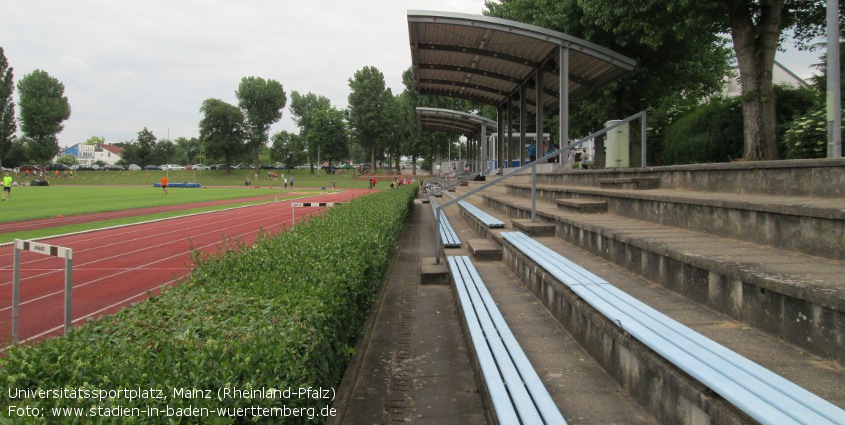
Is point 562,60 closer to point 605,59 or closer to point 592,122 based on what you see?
point 605,59

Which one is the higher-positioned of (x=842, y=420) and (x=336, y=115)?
(x=336, y=115)

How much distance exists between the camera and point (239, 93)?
9012cm

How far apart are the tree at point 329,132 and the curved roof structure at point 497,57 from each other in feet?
234

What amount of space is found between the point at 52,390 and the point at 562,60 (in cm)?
1347

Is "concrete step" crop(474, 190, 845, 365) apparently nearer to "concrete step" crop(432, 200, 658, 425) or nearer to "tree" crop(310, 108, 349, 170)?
"concrete step" crop(432, 200, 658, 425)

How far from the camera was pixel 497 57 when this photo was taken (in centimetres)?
1598

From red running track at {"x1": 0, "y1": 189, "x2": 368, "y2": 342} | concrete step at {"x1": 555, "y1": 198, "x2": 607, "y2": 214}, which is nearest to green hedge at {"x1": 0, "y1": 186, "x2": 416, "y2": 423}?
red running track at {"x1": 0, "y1": 189, "x2": 368, "y2": 342}

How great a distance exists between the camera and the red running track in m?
7.83

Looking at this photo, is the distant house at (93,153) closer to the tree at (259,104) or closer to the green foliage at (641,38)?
the tree at (259,104)

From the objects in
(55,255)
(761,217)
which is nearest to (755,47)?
(761,217)

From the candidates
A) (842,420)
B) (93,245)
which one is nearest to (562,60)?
(842,420)

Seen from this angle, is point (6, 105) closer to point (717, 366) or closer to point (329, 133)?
point (329, 133)

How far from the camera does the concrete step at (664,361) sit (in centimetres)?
240

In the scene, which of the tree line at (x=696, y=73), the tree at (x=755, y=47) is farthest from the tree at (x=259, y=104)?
the tree at (x=755, y=47)
